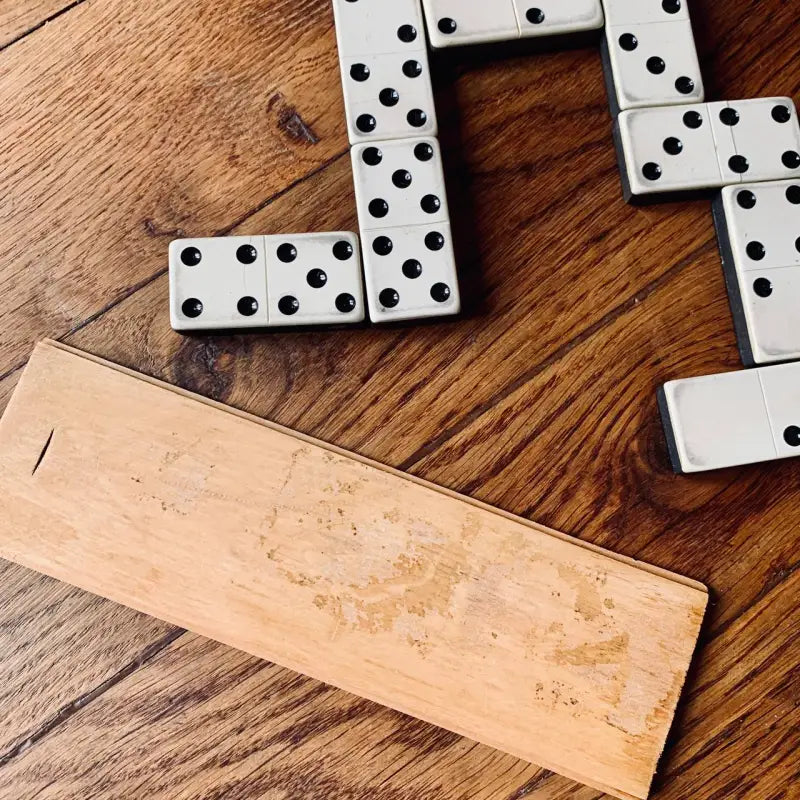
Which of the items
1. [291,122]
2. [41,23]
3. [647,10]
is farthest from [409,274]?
[41,23]

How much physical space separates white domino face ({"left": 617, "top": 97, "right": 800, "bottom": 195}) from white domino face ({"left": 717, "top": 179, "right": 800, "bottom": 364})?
0.03 meters

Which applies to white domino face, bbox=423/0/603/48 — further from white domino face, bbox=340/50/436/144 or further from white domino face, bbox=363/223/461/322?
white domino face, bbox=363/223/461/322

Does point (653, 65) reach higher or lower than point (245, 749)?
higher

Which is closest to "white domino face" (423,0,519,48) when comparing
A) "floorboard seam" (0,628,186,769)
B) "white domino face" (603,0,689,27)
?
"white domino face" (603,0,689,27)

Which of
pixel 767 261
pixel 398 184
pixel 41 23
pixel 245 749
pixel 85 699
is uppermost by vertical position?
pixel 41 23

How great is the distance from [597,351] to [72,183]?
78 cm

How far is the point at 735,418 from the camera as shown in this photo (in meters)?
1.08

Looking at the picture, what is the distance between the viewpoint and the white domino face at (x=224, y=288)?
1.08 meters

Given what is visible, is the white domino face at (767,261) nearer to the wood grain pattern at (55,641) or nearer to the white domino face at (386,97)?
the white domino face at (386,97)

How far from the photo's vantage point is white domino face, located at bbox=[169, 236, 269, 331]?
1.08 m

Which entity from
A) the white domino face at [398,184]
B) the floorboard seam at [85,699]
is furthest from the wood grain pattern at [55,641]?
the white domino face at [398,184]

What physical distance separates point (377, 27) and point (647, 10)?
383 millimetres

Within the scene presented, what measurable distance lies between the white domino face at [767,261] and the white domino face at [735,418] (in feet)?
0.14

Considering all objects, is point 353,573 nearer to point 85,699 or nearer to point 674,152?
point 85,699
